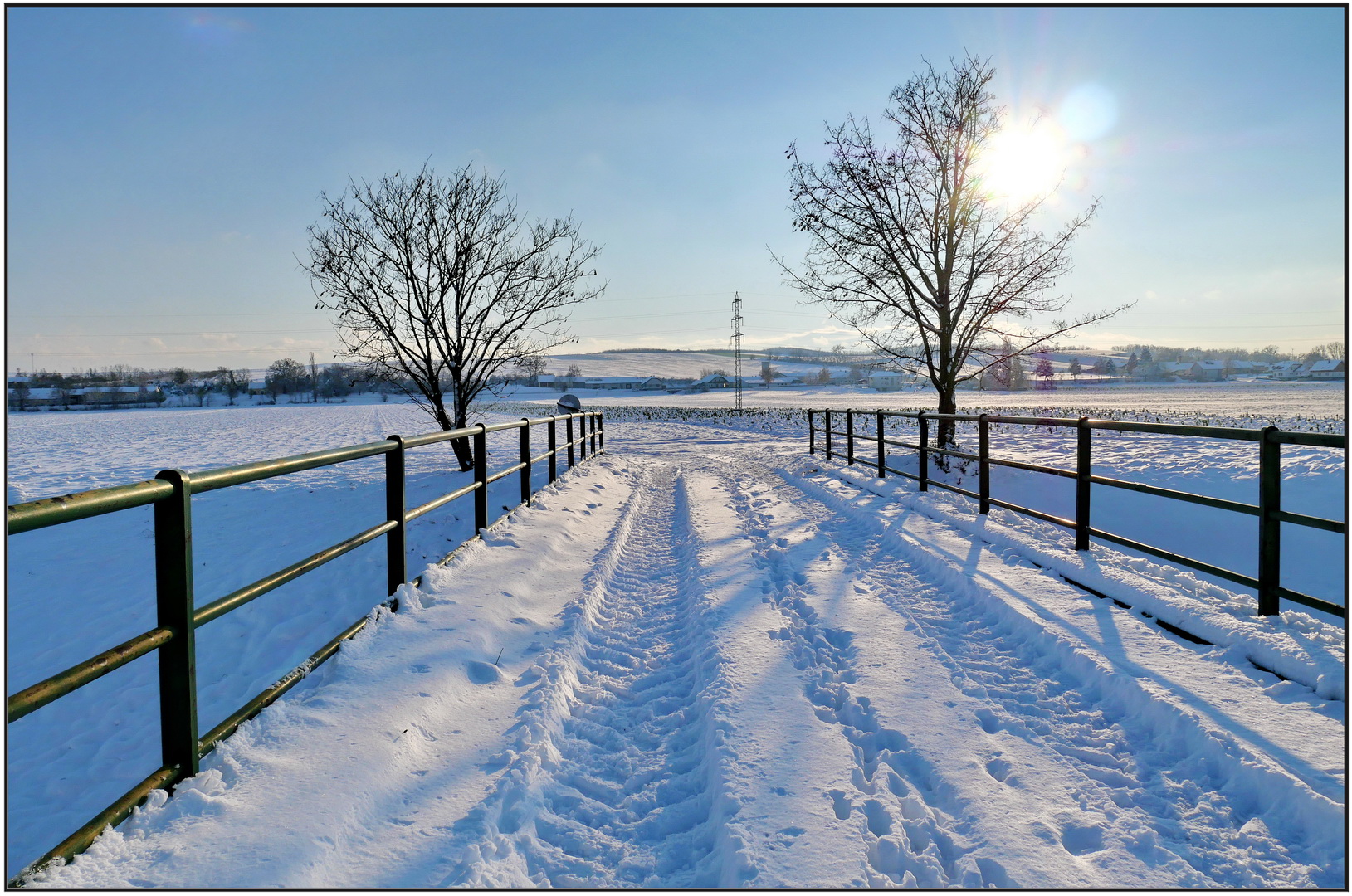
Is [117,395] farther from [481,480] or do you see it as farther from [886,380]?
[886,380]

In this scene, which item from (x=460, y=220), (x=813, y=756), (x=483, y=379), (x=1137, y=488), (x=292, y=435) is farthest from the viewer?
(x=292, y=435)

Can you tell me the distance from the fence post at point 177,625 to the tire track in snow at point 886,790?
7.97 feet

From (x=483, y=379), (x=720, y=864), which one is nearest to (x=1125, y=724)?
(x=720, y=864)

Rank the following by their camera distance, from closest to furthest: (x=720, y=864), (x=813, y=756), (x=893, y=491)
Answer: (x=720, y=864) < (x=813, y=756) < (x=893, y=491)

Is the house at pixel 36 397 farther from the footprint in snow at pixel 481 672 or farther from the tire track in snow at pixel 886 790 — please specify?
the tire track in snow at pixel 886 790

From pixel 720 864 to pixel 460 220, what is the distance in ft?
45.0

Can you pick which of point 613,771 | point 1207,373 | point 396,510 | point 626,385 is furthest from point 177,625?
point 1207,373

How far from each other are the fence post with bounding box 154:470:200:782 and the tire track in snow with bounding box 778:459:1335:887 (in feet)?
10.2

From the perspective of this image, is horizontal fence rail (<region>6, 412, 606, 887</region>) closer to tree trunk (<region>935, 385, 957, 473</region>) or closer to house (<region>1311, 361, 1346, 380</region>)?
tree trunk (<region>935, 385, 957, 473</region>)

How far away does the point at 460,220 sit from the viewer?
44.9 feet

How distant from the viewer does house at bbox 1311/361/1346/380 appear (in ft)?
243

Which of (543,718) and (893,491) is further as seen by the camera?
(893,491)

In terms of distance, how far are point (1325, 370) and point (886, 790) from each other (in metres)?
108

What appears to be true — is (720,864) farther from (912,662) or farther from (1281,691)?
(1281,691)
